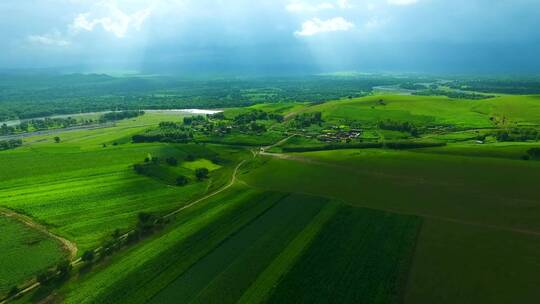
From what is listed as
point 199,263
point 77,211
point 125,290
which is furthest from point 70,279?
point 77,211

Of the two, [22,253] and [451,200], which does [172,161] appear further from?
[451,200]

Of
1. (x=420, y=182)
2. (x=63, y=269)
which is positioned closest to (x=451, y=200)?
(x=420, y=182)

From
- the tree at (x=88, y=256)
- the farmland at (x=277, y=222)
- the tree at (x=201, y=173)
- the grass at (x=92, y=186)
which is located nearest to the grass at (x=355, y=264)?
the farmland at (x=277, y=222)

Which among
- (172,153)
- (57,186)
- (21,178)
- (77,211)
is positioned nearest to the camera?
(77,211)

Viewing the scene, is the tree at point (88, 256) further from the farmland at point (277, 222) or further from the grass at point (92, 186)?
the grass at point (92, 186)

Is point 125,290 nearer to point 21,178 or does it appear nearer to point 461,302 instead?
point 461,302
